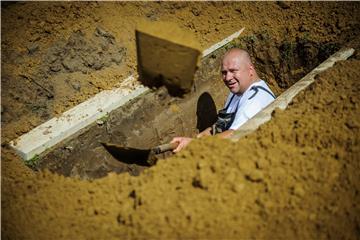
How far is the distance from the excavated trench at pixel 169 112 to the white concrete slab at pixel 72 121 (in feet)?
0.28

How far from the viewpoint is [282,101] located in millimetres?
3105

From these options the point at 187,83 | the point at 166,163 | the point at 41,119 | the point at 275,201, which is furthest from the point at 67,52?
the point at 275,201

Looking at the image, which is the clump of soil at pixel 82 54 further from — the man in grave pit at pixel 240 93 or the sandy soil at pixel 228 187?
the man in grave pit at pixel 240 93

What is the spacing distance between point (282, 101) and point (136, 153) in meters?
1.86

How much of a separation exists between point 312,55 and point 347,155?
2.97 metres

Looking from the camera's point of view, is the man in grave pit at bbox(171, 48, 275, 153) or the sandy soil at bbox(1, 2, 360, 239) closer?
the sandy soil at bbox(1, 2, 360, 239)

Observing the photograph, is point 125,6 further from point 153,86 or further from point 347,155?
point 347,155

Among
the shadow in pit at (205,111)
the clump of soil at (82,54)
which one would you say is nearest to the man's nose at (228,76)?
the shadow in pit at (205,111)

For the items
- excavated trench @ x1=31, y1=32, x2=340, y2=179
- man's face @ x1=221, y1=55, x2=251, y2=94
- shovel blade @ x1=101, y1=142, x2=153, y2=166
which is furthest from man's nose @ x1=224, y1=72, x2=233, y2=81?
shovel blade @ x1=101, y1=142, x2=153, y2=166

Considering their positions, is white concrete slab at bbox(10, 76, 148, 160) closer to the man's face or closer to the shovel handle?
the shovel handle

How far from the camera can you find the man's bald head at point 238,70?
393 centimetres

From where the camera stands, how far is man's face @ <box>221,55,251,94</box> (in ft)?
12.9

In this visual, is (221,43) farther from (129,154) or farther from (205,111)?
(129,154)

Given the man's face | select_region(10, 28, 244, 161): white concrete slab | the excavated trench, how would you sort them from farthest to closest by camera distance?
1. the man's face
2. the excavated trench
3. select_region(10, 28, 244, 161): white concrete slab
